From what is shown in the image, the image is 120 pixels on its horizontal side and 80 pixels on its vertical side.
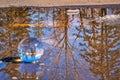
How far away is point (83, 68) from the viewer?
10.1 ft

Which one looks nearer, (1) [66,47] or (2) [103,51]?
(2) [103,51]

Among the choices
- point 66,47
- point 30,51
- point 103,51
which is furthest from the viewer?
point 66,47

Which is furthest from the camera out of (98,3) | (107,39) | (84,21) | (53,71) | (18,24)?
(98,3)

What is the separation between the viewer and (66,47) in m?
3.76

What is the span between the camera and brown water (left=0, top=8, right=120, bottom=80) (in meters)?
2.93

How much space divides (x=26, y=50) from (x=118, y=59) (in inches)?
36.0

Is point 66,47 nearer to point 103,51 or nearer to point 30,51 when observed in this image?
point 103,51

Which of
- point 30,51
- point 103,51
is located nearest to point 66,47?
point 103,51

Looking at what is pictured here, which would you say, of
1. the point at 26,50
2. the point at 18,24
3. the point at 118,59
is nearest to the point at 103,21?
the point at 18,24

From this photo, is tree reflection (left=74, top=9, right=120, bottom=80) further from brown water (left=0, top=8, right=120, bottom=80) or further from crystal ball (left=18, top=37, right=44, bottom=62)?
crystal ball (left=18, top=37, right=44, bottom=62)

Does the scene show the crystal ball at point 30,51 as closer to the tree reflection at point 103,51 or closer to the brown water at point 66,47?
the brown water at point 66,47

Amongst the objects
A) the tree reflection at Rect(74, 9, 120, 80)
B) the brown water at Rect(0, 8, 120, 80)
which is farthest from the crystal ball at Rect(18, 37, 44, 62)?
the tree reflection at Rect(74, 9, 120, 80)

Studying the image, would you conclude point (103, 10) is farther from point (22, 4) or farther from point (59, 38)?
point (59, 38)

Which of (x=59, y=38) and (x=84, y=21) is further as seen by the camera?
(x=84, y=21)
